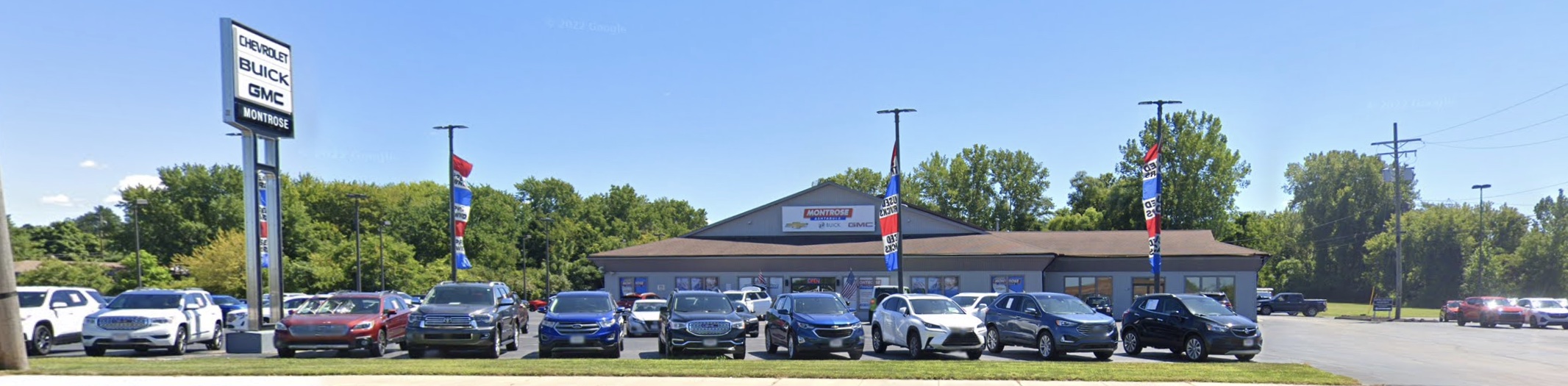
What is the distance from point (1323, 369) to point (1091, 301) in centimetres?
2255

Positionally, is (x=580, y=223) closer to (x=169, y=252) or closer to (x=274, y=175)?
Result: (x=169, y=252)

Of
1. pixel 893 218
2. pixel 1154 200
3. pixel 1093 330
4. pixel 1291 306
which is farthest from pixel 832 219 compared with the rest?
pixel 1093 330

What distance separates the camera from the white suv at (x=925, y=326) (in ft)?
66.1

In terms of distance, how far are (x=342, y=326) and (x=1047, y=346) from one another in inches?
548

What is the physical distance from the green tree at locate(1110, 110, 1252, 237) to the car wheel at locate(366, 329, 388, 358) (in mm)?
63888

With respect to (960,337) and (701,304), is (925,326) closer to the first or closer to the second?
(960,337)

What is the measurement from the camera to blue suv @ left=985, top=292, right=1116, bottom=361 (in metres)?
20.5

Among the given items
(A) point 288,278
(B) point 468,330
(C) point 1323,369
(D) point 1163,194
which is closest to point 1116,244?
(D) point 1163,194

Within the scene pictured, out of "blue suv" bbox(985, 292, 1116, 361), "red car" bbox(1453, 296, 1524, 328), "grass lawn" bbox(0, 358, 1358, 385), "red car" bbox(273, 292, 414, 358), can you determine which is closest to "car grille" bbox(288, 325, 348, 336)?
"red car" bbox(273, 292, 414, 358)

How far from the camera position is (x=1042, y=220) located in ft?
301

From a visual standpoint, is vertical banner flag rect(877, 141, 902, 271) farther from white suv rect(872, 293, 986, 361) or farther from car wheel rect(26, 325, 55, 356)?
car wheel rect(26, 325, 55, 356)

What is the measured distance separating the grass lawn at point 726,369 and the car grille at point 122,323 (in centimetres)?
182

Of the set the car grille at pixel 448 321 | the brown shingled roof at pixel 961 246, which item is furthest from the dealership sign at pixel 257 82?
the brown shingled roof at pixel 961 246

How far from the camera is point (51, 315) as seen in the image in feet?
69.6
